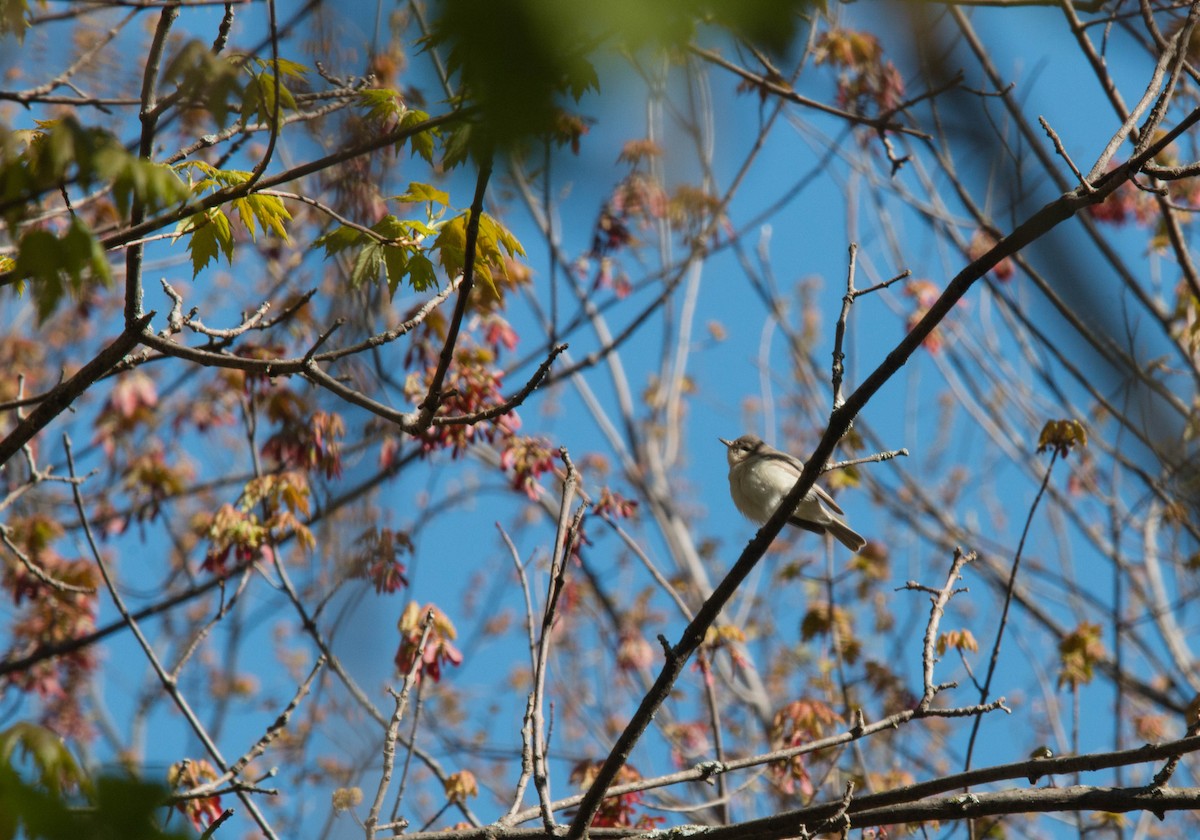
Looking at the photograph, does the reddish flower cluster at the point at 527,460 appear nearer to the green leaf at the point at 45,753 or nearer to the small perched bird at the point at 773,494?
the small perched bird at the point at 773,494

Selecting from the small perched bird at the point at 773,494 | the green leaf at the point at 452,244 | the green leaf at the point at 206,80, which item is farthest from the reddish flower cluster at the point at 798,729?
the green leaf at the point at 206,80

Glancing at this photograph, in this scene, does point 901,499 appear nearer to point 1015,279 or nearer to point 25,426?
point 1015,279

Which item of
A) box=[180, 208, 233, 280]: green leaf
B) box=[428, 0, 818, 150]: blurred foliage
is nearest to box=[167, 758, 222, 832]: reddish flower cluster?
box=[180, 208, 233, 280]: green leaf

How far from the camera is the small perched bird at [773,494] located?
6.80 meters

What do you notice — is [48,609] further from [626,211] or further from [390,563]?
[626,211]

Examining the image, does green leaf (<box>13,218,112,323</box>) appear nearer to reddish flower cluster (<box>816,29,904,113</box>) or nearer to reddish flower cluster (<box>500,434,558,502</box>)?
reddish flower cluster (<box>500,434,558,502</box>)

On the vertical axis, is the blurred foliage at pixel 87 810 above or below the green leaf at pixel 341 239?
below

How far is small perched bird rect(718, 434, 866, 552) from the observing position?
6.80 metres

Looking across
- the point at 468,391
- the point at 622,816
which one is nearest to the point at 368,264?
the point at 468,391

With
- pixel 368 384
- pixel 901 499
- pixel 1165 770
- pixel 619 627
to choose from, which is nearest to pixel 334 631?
pixel 368 384

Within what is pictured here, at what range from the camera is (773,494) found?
7.05 meters

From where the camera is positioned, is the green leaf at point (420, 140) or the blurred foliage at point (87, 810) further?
the green leaf at point (420, 140)

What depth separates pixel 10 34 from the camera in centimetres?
326

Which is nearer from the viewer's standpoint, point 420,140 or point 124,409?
point 420,140
